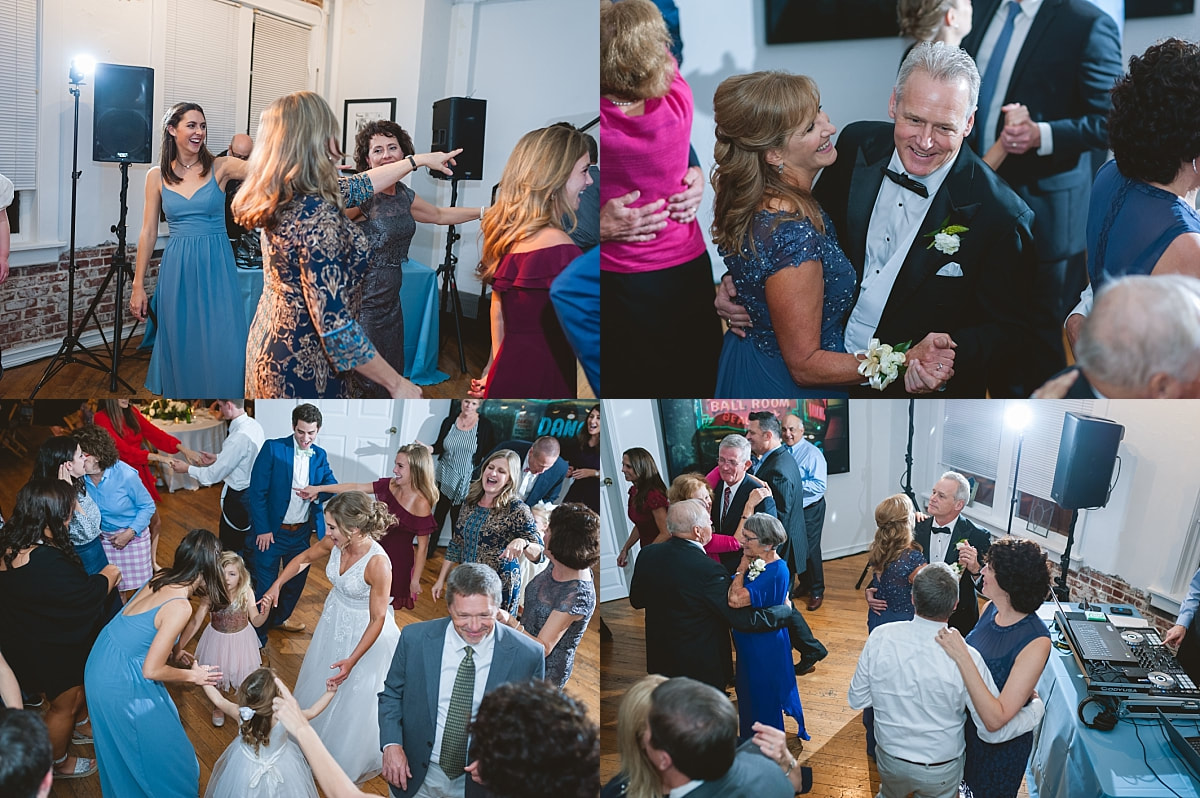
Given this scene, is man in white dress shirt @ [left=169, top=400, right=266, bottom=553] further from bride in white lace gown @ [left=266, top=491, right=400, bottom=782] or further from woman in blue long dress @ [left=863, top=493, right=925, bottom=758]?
woman in blue long dress @ [left=863, top=493, right=925, bottom=758]

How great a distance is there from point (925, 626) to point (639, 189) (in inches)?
55.2

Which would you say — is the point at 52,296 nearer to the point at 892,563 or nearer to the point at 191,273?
the point at 191,273

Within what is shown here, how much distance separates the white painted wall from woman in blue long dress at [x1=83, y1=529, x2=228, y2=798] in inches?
76.3

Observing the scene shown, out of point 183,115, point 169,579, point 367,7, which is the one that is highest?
point 367,7

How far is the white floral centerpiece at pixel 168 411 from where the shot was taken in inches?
104

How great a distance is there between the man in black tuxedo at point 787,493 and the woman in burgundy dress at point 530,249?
59 cm

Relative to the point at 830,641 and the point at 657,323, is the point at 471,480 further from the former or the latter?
the point at 830,641

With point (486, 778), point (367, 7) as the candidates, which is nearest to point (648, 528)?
point (486, 778)

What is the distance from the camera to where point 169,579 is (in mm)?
2873

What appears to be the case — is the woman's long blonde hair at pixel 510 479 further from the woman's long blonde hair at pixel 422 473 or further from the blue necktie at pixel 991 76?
the blue necktie at pixel 991 76

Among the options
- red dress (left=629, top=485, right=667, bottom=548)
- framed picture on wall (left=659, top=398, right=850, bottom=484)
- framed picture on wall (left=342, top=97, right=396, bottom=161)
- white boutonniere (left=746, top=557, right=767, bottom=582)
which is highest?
framed picture on wall (left=342, top=97, right=396, bottom=161)

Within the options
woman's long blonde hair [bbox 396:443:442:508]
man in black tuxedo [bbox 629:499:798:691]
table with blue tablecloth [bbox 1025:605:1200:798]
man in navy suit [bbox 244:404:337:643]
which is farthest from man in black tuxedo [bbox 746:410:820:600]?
man in navy suit [bbox 244:404:337:643]

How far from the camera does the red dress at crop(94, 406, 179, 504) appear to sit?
2820 millimetres

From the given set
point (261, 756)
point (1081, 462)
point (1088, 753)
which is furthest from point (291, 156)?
point (1088, 753)
